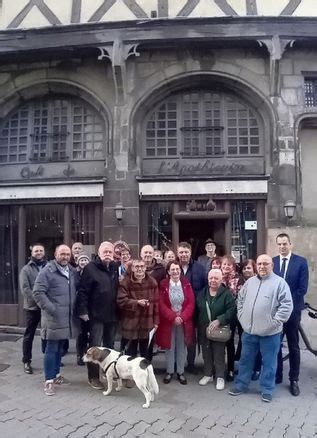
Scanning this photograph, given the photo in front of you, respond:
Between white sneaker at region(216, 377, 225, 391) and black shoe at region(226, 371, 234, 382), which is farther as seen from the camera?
black shoe at region(226, 371, 234, 382)

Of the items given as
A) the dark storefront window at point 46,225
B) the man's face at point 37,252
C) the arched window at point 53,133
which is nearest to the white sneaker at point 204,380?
the man's face at point 37,252

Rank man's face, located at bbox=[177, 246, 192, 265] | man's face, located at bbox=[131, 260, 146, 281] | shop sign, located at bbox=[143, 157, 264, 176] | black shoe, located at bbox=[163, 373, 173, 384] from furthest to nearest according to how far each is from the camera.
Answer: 1. shop sign, located at bbox=[143, 157, 264, 176]
2. man's face, located at bbox=[177, 246, 192, 265]
3. black shoe, located at bbox=[163, 373, 173, 384]
4. man's face, located at bbox=[131, 260, 146, 281]

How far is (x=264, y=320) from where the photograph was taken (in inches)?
192

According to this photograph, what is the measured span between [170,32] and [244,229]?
4.37 m

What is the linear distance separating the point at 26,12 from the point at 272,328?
338 inches

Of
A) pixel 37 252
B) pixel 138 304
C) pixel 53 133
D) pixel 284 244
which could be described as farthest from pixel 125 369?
pixel 53 133

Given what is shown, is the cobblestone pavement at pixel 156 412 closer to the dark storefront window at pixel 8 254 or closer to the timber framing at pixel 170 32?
the dark storefront window at pixel 8 254

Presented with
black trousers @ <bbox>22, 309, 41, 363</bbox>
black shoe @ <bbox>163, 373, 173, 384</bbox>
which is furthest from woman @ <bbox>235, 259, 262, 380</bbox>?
black trousers @ <bbox>22, 309, 41, 363</bbox>

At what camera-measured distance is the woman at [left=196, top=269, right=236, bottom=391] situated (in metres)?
5.30

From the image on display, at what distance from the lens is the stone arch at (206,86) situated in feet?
30.0

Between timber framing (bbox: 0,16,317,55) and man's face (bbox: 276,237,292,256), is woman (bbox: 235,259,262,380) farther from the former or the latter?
timber framing (bbox: 0,16,317,55)

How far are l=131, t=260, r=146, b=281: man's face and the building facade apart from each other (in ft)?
12.4

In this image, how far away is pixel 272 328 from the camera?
4.86 m

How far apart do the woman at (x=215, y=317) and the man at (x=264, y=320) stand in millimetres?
220
